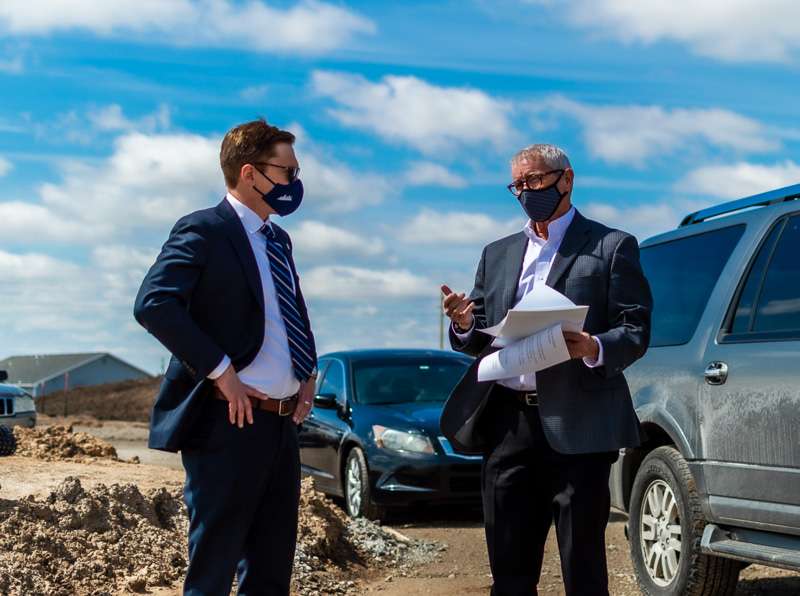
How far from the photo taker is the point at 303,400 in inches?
169

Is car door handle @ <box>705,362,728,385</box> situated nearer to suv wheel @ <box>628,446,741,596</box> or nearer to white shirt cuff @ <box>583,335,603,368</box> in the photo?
suv wheel @ <box>628,446,741,596</box>

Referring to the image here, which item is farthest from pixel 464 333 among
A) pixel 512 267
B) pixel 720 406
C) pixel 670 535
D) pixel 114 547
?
pixel 114 547

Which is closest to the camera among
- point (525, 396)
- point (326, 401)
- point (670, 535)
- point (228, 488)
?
point (228, 488)

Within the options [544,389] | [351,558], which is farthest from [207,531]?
[351,558]

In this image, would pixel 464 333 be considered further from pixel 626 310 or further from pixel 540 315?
pixel 626 310

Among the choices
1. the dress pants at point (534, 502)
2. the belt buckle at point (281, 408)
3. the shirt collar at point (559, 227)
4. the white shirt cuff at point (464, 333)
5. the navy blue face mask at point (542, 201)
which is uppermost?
the navy blue face mask at point (542, 201)

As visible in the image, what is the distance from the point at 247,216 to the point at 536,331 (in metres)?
1.14

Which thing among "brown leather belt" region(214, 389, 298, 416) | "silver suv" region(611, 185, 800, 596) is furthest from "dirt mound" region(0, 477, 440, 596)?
"brown leather belt" region(214, 389, 298, 416)

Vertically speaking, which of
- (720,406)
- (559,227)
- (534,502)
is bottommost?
(534,502)

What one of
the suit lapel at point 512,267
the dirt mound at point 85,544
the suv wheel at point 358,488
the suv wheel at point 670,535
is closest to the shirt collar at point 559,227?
the suit lapel at point 512,267

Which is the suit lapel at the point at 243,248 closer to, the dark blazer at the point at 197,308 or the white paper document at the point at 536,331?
the dark blazer at the point at 197,308

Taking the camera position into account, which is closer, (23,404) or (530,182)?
(530,182)

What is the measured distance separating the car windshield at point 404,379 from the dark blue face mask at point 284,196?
689 cm

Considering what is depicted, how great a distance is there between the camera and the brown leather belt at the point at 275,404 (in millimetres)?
4148
